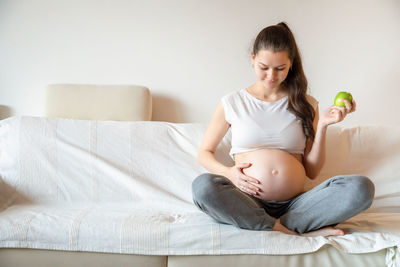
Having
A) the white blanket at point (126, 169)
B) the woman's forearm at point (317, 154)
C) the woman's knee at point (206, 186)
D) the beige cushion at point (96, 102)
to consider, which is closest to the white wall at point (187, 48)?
the beige cushion at point (96, 102)

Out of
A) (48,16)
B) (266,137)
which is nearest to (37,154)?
(48,16)

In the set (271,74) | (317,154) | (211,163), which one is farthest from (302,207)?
(271,74)

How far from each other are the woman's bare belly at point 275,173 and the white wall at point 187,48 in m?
0.65

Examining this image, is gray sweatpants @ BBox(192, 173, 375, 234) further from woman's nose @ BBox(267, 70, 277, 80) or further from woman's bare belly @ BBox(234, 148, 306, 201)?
woman's nose @ BBox(267, 70, 277, 80)

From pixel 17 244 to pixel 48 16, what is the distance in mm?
1219

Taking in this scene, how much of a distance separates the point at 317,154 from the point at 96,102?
1.03 m

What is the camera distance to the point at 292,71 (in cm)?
147

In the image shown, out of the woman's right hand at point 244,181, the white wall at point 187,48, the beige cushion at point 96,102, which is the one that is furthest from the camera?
the white wall at point 187,48

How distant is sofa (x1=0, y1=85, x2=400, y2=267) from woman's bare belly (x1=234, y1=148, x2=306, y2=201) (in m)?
0.20

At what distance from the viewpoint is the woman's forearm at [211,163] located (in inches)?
52.7

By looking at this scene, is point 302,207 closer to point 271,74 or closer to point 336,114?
point 336,114

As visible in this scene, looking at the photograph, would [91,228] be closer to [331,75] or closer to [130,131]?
[130,131]

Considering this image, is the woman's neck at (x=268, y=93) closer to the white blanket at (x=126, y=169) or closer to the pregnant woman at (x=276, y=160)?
the pregnant woman at (x=276, y=160)

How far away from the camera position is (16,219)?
1.18 metres
